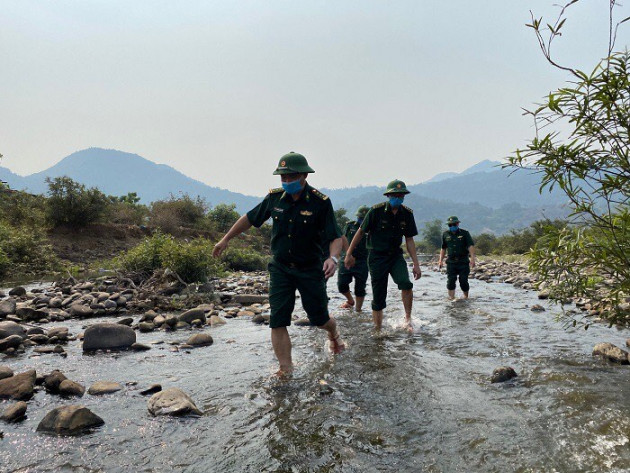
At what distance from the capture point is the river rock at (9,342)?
5686 millimetres

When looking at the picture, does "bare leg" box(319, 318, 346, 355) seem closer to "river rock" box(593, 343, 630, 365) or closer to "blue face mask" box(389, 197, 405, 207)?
"blue face mask" box(389, 197, 405, 207)

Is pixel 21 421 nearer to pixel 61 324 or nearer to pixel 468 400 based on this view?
pixel 468 400

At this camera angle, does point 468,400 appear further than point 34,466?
Yes

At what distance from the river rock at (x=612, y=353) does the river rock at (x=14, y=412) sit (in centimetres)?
658

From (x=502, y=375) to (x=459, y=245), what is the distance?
718 cm

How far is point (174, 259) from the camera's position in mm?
11570

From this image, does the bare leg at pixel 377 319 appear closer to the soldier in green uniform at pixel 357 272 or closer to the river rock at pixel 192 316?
the soldier in green uniform at pixel 357 272

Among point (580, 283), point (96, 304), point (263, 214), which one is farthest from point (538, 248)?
point (96, 304)

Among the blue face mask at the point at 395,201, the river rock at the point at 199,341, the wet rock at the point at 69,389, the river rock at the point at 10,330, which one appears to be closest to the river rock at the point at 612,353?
the blue face mask at the point at 395,201

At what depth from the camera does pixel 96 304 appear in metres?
9.49

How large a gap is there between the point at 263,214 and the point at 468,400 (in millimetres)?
3046

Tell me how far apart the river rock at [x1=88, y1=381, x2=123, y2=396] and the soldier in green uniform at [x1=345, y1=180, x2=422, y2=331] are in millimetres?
4101

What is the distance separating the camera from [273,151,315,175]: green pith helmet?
4.42 m

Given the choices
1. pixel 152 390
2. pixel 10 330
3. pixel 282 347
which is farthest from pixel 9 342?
pixel 282 347
